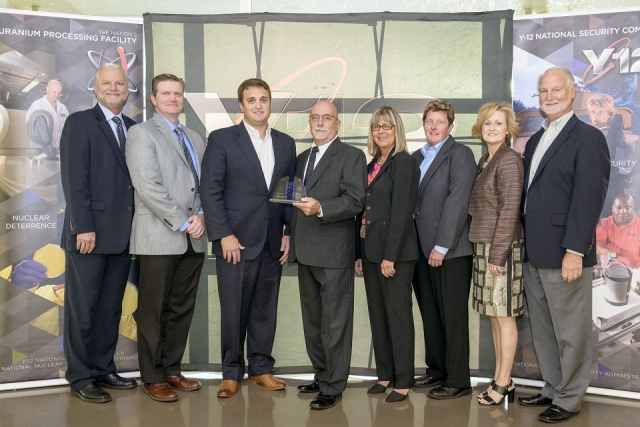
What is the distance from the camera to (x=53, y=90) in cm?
450

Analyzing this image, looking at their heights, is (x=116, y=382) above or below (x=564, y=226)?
below

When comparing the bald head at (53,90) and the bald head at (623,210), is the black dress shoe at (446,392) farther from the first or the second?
the bald head at (53,90)

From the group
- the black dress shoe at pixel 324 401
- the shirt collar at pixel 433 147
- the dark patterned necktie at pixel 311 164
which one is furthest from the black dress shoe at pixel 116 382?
the shirt collar at pixel 433 147

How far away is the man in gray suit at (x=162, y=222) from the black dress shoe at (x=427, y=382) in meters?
1.70

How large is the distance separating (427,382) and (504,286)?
99 cm

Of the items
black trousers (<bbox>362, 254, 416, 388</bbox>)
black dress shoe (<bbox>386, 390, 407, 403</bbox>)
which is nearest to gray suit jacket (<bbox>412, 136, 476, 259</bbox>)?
black trousers (<bbox>362, 254, 416, 388</bbox>)

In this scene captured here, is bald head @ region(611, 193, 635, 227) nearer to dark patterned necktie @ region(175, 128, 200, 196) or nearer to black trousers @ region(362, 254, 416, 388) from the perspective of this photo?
black trousers @ region(362, 254, 416, 388)

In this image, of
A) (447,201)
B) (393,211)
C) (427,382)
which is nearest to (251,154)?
(393,211)

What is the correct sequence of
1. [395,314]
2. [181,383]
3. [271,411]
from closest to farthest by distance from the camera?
[271,411], [395,314], [181,383]

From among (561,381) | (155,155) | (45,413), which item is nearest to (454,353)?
(561,381)

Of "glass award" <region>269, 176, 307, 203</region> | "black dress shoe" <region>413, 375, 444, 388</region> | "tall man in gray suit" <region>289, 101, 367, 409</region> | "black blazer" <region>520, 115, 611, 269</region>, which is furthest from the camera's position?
"black dress shoe" <region>413, 375, 444, 388</region>

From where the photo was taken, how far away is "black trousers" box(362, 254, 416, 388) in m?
4.04

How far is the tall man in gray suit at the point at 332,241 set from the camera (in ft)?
13.1

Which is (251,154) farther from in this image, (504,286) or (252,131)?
(504,286)
